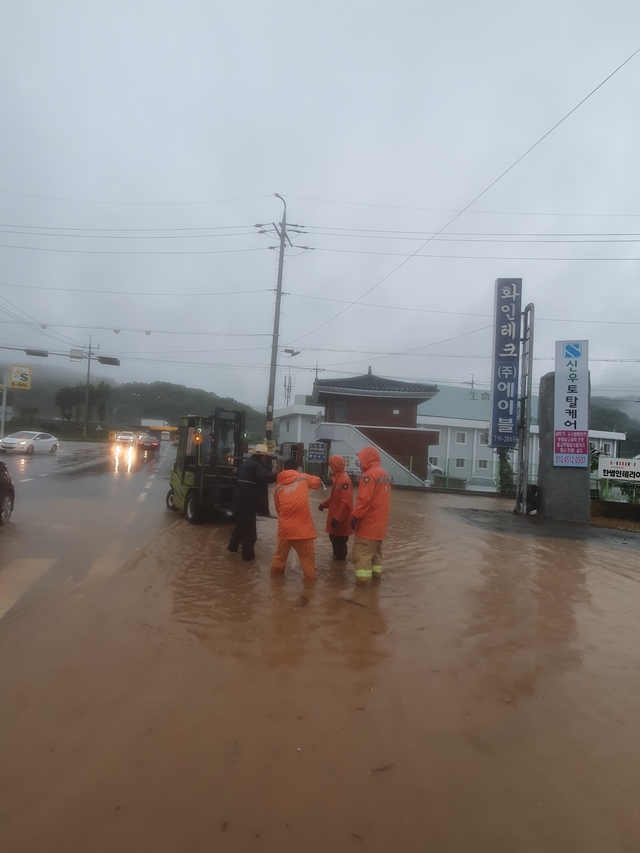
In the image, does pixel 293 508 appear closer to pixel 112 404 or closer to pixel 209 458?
pixel 209 458

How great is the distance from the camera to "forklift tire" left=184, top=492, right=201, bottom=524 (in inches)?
427

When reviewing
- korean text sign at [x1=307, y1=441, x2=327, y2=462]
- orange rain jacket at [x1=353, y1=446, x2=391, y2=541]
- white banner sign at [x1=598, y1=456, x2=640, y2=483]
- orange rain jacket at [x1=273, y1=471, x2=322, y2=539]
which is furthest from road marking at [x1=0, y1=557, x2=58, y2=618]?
korean text sign at [x1=307, y1=441, x2=327, y2=462]

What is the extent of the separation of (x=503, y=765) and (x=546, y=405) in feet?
46.1

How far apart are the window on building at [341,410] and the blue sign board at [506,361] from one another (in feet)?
52.8

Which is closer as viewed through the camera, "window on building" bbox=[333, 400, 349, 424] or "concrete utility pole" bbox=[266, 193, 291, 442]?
"concrete utility pole" bbox=[266, 193, 291, 442]

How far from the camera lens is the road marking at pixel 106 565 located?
7012 mm

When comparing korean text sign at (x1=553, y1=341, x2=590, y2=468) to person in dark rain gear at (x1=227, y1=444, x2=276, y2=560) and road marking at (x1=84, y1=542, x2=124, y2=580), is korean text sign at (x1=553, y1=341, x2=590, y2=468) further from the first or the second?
road marking at (x1=84, y1=542, x2=124, y2=580)

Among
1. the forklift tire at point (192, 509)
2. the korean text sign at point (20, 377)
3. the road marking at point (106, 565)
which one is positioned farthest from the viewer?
the korean text sign at point (20, 377)

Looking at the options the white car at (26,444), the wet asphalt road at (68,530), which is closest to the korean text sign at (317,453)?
the wet asphalt road at (68,530)

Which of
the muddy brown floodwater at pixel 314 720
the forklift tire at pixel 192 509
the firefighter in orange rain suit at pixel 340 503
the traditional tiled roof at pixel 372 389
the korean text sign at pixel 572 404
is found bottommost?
the muddy brown floodwater at pixel 314 720

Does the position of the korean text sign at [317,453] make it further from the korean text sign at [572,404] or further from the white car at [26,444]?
the white car at [26,444]

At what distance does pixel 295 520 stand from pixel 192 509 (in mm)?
4983

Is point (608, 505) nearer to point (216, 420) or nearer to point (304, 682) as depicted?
point (216, 420)

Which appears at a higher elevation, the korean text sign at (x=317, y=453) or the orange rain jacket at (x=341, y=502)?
the korean text sign at (x=317, y=453)
